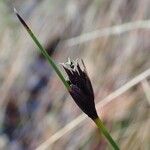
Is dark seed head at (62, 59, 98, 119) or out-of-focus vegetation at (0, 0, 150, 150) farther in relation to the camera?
out-of-focus vegetation at (0, 0, 150, 150)

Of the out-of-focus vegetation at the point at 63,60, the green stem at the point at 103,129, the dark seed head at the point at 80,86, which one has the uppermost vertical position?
the out-of-focus vegetation at the point at 63,60

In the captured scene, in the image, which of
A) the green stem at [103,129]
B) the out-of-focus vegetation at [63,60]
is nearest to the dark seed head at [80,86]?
the green stem at [103,129]

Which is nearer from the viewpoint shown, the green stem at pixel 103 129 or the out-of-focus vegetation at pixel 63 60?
the green stem at pixel 103 129

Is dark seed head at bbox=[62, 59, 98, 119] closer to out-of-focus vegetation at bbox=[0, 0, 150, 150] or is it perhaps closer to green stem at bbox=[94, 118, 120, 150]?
green stem at bbox=[94, 118, 120, 150]

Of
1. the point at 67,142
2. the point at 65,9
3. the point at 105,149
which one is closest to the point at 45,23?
the point at 65,9

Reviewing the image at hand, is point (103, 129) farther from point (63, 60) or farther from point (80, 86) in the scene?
point (63, 60)

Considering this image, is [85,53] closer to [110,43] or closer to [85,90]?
[110,43]

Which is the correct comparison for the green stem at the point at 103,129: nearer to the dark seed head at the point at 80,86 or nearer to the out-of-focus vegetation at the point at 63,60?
the dark seed head at the point at 80,86

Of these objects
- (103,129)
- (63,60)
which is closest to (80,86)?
(103,129)

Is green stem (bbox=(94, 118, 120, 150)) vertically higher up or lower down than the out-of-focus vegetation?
lower down

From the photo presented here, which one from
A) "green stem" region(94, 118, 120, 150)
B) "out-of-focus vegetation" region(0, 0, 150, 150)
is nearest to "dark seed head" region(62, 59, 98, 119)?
"green stem" region(94, 118, 120, 150)
